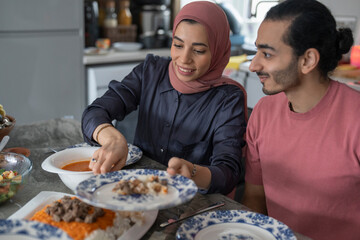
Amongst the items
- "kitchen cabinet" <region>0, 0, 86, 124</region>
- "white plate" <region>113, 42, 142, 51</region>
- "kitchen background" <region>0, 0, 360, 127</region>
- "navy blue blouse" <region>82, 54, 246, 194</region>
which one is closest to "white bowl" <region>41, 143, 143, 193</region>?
"navy blue blouse" <region>82, 54, 246, 194</region>

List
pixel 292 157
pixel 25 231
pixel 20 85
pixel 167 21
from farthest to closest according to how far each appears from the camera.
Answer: pixel 167 21
pixel 20 85
pixel 292 157
pixel 25 231

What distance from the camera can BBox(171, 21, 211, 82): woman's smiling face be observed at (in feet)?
4.83

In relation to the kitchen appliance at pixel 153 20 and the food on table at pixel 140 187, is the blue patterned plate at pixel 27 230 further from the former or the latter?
the kitchen appliance at pixel 153 20

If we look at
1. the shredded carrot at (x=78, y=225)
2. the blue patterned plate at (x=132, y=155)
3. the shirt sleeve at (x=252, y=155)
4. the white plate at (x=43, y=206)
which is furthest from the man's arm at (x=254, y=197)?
the shredded carrot at (x=78, y=225)

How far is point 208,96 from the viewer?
159cm

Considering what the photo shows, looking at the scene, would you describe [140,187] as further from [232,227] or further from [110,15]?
[110,15]

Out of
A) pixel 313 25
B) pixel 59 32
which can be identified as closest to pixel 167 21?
pixel 59 32

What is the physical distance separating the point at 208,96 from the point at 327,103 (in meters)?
0.49

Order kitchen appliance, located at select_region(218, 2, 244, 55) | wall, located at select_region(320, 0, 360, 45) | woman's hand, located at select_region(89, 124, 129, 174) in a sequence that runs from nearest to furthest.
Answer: woman's hand, located at select_region(89, 124, 129, 174)
wall, located at select_region(320, 0, 360, 45)
kitchen appliance, located at select_region(218, 2, 244, 55)

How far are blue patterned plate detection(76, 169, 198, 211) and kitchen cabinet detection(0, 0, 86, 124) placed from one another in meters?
2.49

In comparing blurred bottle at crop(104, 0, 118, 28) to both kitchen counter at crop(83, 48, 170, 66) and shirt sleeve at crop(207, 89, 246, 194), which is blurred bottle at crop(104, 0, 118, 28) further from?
shirt sleeve at crop(207, 89, 246, 194)

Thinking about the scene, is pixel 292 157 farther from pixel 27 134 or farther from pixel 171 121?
pixel 27 134

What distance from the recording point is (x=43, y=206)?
3.30 feet

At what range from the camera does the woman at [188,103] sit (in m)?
1.43
